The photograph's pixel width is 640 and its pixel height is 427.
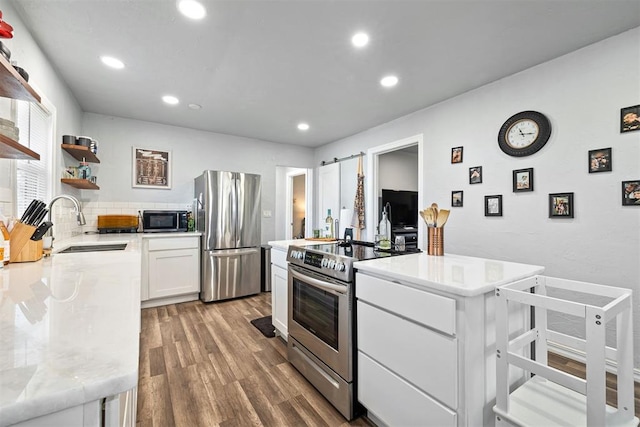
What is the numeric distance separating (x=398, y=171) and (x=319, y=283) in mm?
3817

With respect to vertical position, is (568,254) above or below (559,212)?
below

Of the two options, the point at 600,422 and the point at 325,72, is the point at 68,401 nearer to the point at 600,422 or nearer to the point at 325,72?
the point at 600,422

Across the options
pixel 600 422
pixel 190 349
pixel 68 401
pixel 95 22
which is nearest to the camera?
pixel 68 401

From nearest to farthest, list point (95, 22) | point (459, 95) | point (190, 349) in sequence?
1. point (95, 22)
2. point (190, 349)
3. point (459, 95)

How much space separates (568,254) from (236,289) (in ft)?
11.9

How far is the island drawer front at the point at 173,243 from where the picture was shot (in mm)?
3463

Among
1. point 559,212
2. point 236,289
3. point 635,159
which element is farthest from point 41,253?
point 635,159

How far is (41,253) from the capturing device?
161cm

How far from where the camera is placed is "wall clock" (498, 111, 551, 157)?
2395mm

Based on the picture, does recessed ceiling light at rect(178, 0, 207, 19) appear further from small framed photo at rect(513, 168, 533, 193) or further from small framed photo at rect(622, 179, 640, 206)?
small framed photo at rect(622, 179, 640, 206)

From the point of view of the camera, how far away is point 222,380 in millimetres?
1997

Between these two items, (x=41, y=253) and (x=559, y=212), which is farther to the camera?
(x=559, y=212)

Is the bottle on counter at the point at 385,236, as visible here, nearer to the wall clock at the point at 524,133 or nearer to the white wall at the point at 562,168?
the white wall at the point at 562,168

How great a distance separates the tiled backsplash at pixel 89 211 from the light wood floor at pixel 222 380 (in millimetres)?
1261
